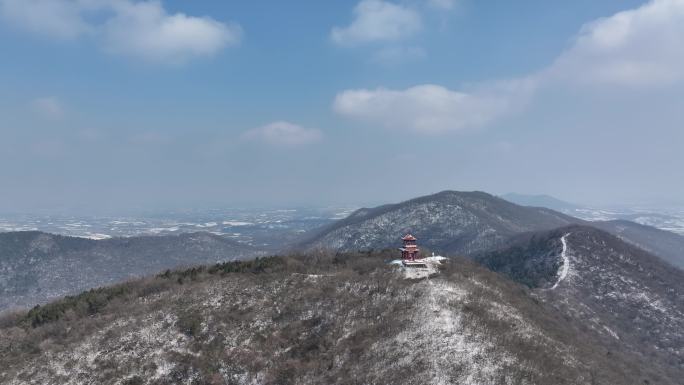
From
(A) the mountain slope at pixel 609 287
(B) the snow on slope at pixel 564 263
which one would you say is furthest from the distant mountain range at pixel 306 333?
(B) the snow on slope at pixel 564 263

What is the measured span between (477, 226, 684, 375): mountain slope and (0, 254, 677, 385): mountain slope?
25155 millimetres

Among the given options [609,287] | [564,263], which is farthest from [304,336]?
[564,263]

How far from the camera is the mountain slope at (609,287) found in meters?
88.6

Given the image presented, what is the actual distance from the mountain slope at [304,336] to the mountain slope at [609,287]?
25.2 m

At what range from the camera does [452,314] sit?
47906 millimetres

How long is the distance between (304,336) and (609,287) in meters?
87.7

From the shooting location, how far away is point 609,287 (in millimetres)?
106062

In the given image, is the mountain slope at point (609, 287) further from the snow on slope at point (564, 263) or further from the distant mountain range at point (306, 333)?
the distant mountain range at point (306, 333)

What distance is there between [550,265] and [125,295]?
104784mm

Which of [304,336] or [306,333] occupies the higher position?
[306,333]

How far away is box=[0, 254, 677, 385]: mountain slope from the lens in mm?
42000

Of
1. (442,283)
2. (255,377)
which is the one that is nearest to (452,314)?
(442,283)

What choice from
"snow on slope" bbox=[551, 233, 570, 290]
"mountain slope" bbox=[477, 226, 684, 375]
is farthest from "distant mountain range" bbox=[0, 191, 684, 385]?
"snow on slope" bbox=[551, 233, 570, 290]

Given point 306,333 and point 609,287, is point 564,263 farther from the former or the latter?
point 306,333
